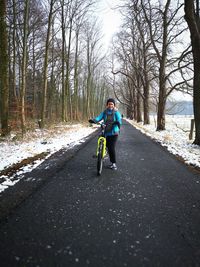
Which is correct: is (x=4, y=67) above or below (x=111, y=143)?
above

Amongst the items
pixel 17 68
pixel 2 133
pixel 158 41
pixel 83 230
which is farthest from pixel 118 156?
pixel 17 68

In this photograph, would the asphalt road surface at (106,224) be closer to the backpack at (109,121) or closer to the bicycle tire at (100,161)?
the bicycle tire at (100,161)

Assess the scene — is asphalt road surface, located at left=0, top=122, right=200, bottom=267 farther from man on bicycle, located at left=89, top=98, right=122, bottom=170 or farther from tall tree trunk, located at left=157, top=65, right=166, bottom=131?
tall tree trunk, located at left=157, top=65, right=166, bottom=131

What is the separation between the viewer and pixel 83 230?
118 inches

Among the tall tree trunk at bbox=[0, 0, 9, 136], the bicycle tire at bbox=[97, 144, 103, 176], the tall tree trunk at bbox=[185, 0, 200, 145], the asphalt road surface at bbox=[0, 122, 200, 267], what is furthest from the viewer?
the tall tree trunk at bbox=[0, 0, 9, 136]

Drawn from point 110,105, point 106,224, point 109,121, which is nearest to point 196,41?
point 110,105

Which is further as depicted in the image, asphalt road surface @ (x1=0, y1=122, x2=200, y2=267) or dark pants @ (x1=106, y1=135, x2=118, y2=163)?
dark pants @ (x1=106, y1=135, x2=118, y2=163)

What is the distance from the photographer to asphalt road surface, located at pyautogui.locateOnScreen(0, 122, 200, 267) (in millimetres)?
2424

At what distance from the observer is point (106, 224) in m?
3.17

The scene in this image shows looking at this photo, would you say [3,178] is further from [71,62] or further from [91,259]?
Result: [71,62]

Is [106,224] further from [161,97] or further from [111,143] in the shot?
[161,97]

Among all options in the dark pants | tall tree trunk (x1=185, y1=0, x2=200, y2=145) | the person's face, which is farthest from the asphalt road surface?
tall tree trunk (x1=185, y1=0, x2=200, y2=145)

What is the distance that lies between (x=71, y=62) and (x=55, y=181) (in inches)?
1142

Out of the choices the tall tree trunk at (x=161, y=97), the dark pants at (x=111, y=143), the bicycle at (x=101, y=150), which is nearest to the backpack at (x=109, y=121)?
the bicycle at (x=101, y=150)
